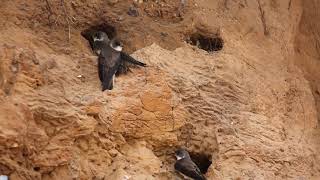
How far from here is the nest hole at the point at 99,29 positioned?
6.36m

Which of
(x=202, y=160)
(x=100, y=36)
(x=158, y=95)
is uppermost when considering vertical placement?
(x=100, y=36)

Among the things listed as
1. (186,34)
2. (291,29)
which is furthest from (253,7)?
(186,34)

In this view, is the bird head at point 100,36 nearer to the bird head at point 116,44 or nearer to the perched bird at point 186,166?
the bird head at point 116,44

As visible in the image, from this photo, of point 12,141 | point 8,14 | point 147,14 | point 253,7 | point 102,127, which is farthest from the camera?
point 253,7

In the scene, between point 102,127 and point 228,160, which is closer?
point 102,127

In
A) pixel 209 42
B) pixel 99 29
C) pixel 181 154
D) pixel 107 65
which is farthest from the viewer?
pixel 209 42

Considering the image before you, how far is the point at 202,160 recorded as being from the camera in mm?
5934

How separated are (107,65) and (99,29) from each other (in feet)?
2.39

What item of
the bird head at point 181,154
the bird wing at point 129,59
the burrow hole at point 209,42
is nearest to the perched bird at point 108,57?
the bird wing at point 129,59

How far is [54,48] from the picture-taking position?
589cm

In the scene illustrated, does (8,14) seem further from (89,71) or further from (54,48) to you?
(89,71)

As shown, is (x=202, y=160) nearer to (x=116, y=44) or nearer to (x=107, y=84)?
(x=107, y=84)

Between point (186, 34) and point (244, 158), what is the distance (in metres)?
1.40

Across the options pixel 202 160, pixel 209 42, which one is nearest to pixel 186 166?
pixel 202 160
